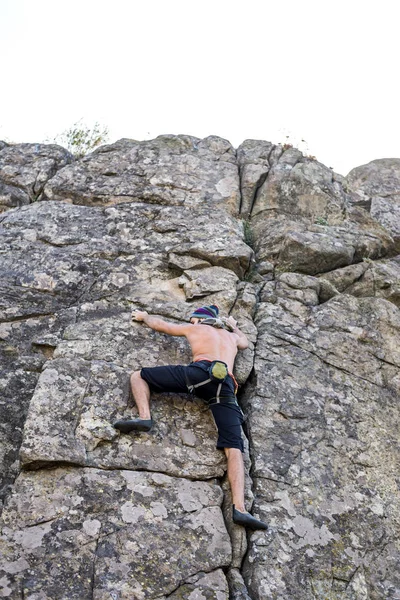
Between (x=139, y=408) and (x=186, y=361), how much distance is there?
1059mm

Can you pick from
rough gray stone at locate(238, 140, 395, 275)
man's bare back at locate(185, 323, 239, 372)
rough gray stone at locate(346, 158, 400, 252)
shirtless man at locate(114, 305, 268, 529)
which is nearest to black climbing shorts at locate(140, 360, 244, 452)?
shirtless man at locate(114, 305, 268, 529)

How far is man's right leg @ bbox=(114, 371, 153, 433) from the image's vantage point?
6441 millimetres

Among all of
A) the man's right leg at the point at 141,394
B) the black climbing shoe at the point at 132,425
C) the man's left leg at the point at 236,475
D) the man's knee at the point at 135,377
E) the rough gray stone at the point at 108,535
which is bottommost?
the rough gray stone at the point at 108,535

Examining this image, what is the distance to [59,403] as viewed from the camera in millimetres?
6578

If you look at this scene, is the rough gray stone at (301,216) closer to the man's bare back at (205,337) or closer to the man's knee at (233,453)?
the man's bare back at (205,337)

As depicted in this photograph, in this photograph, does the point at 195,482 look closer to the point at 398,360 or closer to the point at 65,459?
the point at 65,459

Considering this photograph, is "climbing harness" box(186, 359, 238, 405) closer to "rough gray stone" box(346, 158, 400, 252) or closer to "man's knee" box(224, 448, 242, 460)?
"man's knee" box(224, 448, 242, 460)

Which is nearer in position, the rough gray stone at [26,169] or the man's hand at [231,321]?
the man's hand at [231,321]

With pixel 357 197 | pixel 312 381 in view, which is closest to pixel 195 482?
pixel 312 381

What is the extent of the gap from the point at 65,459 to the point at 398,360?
4.68 meters

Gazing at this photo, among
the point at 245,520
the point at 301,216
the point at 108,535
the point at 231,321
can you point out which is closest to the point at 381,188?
the point at 301,216

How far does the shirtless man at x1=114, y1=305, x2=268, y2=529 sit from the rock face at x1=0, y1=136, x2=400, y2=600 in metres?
0.18

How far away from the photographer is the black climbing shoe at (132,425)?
6430 mm

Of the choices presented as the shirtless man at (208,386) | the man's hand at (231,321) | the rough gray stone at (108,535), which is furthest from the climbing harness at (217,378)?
the man's hand at (231,321)
